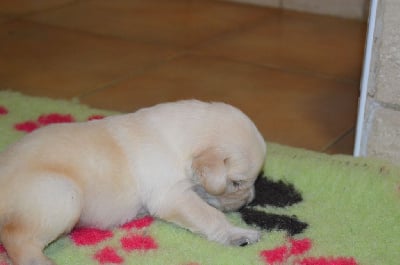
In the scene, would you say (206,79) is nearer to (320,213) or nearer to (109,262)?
(320,213)

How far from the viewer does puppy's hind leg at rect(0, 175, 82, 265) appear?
161 centimetres

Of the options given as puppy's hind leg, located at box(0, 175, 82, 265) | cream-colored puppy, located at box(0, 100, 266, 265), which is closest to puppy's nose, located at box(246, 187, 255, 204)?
cream-colored puppy, located at box(0, 100, 266, 265)

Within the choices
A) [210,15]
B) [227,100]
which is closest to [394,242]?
[227,100]

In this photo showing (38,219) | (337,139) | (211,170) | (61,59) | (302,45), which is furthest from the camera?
(302,45)

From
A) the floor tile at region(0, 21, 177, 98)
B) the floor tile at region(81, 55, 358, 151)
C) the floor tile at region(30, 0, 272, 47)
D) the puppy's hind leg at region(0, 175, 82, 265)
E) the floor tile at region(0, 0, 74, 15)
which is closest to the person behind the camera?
the puppy's hind leg at region(0, 175, 82, 265)

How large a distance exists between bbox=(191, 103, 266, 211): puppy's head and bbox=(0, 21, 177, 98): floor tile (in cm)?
147

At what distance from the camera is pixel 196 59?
148 inches

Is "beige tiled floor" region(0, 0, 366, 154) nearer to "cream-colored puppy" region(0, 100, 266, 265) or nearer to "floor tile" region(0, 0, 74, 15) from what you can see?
"floor tile" region(0, 0, 74, 15)

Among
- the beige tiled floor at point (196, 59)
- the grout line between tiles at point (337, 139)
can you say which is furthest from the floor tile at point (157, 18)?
the grout line between tiles at point (337, 139)

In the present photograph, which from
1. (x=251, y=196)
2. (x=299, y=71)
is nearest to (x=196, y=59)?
(x=299, y=71)

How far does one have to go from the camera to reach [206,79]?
345cm

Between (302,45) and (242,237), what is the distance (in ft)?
7.95

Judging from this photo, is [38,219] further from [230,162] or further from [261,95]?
[261,95]

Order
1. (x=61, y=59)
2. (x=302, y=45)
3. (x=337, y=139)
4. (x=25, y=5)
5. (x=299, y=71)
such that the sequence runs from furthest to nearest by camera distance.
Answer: (x=25, y=5)
(x=302, y=45)
(x=61, y=59)
(x=299, y=71)
(x=337, y=139)
